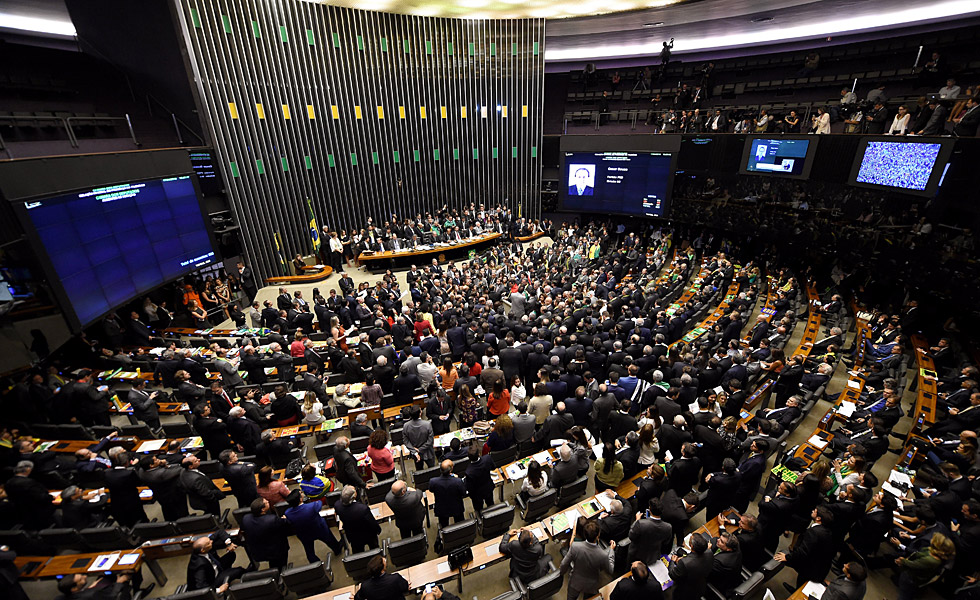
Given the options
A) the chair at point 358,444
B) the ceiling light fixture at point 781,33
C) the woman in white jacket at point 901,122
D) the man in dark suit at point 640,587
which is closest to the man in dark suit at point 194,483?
the chair at point 358,444

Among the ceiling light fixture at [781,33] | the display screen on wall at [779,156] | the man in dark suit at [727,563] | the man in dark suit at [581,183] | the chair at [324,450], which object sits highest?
the ceiling light fixture at [781,33]

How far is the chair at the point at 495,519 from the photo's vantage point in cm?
448

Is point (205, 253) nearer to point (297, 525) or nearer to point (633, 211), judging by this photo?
point (297, 525)

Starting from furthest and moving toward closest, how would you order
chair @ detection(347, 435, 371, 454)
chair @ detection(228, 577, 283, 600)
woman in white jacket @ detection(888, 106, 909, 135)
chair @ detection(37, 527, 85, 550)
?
woman in white jacket @ detection(888, 106, 909, 135)
chair @ detection(347, 435, 371, 454)
chair @ detection(37, 527, 85, 550)
chair @ detection(228, 577, 283, 600)

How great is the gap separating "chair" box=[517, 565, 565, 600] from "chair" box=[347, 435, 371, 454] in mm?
2719

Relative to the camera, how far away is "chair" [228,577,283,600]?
147 inches

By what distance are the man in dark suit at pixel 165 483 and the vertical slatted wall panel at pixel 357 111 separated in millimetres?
10761

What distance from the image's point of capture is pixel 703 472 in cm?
536

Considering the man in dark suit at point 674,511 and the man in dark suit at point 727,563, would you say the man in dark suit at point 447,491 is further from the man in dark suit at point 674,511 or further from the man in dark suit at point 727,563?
the man in dark suit at point 727,563

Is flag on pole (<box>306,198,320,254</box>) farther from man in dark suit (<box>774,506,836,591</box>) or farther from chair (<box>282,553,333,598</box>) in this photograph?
man in dark suit (<box>774,506,836,591</box>)

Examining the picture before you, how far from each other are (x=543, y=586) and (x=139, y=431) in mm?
6139

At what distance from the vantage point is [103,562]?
4211 mm

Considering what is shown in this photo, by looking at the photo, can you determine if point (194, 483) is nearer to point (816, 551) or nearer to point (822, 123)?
point (816, 551)

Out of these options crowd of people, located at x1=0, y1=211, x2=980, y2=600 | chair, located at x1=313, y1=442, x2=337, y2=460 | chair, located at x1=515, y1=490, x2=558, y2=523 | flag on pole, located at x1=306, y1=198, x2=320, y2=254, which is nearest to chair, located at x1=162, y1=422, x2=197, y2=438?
crowd of people, located at x1=0, y1=211, x2=980, y2=600
